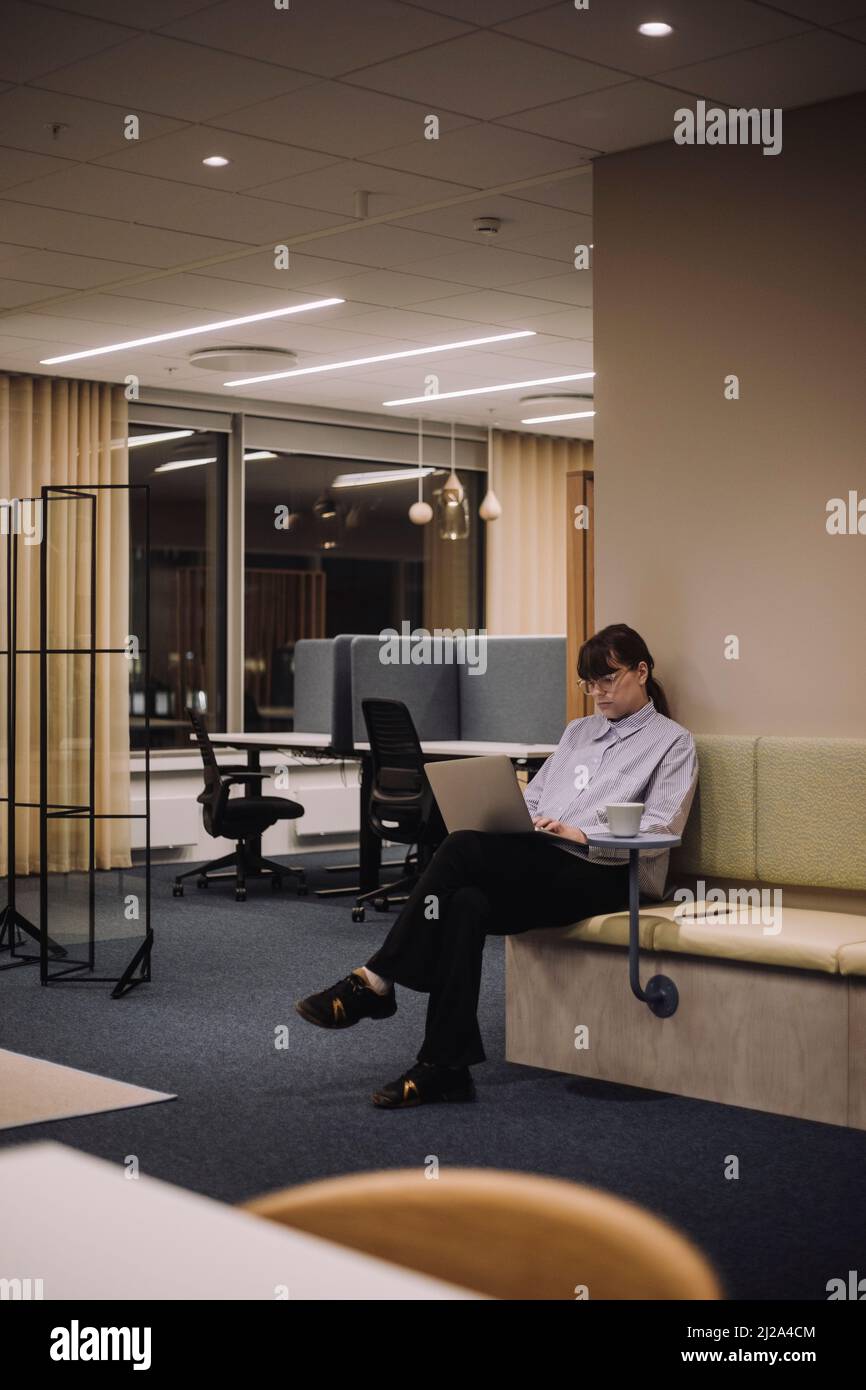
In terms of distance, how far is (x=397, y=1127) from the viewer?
12.0ft

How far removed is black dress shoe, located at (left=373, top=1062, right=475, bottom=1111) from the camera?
3828 millimetres

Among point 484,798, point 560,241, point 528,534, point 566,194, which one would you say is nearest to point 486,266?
point 560,241

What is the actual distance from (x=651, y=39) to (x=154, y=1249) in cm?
385

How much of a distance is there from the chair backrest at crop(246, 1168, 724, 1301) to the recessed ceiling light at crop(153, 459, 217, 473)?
8.42 meters

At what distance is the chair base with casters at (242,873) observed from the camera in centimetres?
776

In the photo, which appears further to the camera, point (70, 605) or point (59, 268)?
point (59, 268)

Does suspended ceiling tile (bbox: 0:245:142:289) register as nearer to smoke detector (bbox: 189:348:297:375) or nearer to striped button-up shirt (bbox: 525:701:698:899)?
smoke detector (bbox: 189:348:297:375)

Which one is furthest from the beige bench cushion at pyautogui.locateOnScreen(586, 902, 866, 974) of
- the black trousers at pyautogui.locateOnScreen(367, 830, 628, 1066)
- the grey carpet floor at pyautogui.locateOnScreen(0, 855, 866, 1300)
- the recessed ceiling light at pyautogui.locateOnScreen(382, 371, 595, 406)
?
the recessed ceiling light at pyautogui.locateOnScreen(382, 371, 595, 406)

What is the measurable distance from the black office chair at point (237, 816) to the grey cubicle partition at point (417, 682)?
29.0 inches

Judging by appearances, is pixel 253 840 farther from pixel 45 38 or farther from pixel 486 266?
pixel 45 38

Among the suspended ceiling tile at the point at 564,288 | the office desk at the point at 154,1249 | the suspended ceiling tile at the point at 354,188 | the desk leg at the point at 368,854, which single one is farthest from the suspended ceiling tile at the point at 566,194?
the office desk at the point at 154,1249

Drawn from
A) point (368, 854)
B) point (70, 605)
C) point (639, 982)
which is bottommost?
point (368, 854)

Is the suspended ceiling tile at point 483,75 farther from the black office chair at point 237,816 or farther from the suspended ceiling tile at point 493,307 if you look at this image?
the black office chair at point 237,816
